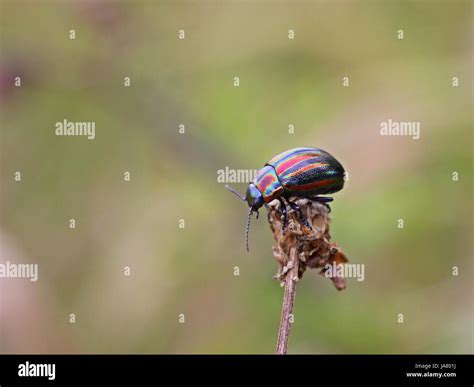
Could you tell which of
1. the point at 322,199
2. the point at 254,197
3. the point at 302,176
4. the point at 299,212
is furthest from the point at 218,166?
the point at 299,212

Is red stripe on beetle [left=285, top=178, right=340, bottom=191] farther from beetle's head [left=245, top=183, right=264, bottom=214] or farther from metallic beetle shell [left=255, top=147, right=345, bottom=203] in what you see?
beetle's head [left=245, top=183, right=264, bottom=214]

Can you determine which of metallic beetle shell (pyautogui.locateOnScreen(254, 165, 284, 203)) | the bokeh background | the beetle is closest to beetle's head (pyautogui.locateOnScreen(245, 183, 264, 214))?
metallic beetle shell (pyautogui.locateOnScreen(254, 165, 284, 203))

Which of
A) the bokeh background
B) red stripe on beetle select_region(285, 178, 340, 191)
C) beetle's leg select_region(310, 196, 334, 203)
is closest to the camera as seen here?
beetle's leg select_region(310, 196, 334, 203)

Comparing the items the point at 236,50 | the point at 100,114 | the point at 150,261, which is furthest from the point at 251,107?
the point at 150,261

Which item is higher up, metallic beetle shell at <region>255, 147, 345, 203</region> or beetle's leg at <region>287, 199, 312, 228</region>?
metallic beetle shell at <region>255, 147, 345, 203</region>

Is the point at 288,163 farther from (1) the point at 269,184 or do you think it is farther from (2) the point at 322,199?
(2) the point at 322,199

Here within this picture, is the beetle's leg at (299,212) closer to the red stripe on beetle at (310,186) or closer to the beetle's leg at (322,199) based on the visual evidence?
the beetle's leg at (322,199)
